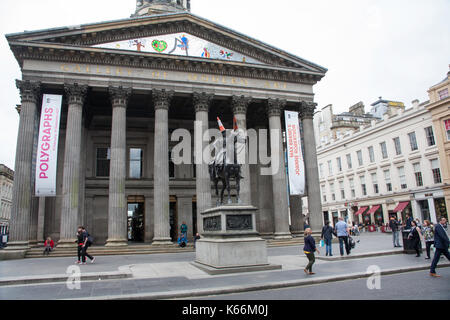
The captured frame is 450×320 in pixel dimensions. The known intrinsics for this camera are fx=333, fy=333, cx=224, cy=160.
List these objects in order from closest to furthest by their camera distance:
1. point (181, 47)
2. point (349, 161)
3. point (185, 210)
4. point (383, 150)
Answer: point (181, 47)
point (185, 210)
point (383, 150)
point (349, 161)

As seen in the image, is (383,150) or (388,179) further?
(383,150)

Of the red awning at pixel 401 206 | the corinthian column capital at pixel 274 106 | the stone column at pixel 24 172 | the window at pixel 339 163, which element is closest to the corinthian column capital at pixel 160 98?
the stone column at pixel 24 172

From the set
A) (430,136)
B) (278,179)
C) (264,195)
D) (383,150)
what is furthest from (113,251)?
(383,150)

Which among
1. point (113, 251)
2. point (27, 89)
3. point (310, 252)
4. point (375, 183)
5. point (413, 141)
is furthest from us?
point (375, 183)

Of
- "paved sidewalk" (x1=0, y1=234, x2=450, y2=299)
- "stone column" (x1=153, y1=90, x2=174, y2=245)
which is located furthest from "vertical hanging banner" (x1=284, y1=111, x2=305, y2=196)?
"paved sidewalk" (x1=0, y1=234, x2=450, y2=299)

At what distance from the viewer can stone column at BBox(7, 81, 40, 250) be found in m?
19.1

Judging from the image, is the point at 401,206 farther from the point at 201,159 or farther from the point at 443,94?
the point at 201,159

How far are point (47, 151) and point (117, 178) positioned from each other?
432cm

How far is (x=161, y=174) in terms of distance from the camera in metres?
21.8

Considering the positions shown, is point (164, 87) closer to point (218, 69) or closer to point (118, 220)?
point (218, 69)

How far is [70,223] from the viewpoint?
65.1 ft

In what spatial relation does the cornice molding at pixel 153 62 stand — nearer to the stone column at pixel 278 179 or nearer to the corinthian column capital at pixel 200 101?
the corinthian column capital at pixel 200 101

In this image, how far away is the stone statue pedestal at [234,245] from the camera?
1089 cm
